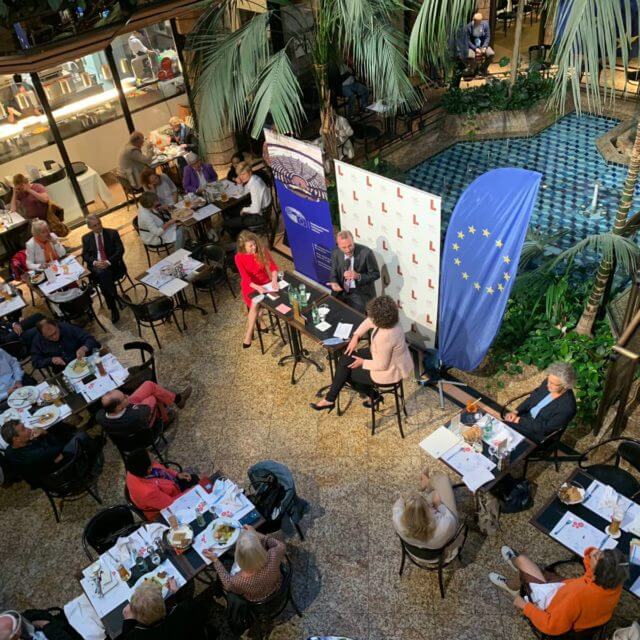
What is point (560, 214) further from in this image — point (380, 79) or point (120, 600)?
point (120, 600)

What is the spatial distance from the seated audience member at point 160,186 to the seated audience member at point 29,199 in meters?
1.52

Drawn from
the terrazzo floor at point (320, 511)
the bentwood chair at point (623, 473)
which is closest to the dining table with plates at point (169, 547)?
the terrazzo floor at point (320, 511)

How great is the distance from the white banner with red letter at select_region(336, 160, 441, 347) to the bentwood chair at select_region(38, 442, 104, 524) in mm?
3530

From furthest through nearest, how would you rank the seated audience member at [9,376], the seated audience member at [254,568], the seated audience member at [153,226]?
the seated audience member at [153,226], the seated audience member at [9,376], the seated audience member at [254,568]

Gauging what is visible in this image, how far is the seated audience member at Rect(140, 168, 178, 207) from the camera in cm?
836

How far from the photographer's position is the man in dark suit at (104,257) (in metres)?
7.69

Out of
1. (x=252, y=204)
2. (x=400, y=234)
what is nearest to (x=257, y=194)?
(x=252, y=204)

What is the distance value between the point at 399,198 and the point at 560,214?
4.24 m

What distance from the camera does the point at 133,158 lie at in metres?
9.33

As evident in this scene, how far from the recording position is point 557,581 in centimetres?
426

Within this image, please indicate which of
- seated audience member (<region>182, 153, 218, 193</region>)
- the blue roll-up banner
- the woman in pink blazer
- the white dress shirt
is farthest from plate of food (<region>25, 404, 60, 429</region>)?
seated audience member (<region>182, 153, 218, 193</region>)

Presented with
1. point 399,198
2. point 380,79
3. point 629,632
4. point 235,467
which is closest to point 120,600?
point 235,467

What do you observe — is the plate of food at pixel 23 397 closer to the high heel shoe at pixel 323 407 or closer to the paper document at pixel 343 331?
the high heel shoe at pixel 323 407

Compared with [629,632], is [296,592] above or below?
below
